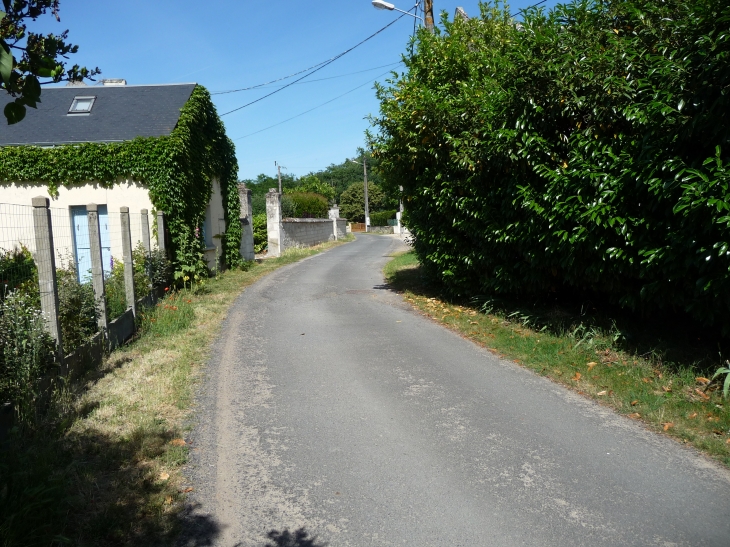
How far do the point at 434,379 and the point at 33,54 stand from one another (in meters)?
5.02

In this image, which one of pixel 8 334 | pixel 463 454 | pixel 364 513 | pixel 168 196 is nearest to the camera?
pixel 364 513

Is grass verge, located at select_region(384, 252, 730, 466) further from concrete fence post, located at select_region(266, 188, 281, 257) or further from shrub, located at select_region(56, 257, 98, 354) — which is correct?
concrete fence post, located at select_region(266, 188, 281, 257)

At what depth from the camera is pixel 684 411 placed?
512 cm

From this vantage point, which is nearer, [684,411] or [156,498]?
[156,498]

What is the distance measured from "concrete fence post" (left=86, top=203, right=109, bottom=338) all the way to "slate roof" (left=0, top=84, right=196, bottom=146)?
737 cm

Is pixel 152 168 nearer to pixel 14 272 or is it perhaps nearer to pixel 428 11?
pixel 428 11

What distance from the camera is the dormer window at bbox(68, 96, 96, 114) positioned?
17031mm

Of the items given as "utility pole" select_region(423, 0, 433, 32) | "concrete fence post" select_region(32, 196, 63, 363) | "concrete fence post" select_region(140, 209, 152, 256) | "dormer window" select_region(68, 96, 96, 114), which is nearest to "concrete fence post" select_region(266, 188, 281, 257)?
"dormer window" select_region(68, 96, 96, 114)

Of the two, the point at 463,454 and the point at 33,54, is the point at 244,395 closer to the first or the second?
the point at 463,454

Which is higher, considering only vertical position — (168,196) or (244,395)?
(168,196)

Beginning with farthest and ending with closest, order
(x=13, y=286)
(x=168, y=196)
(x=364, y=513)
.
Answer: (x=168, y=196) → (x=13, y=286) → (x=364, y=513)

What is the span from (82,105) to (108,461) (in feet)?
52.6

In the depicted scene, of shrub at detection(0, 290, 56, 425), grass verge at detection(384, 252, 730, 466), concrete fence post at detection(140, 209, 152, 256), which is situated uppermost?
concrete fence post at detection(140, 209, 152, 256)

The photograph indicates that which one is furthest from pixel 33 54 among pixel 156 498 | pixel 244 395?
pixel 244 395
